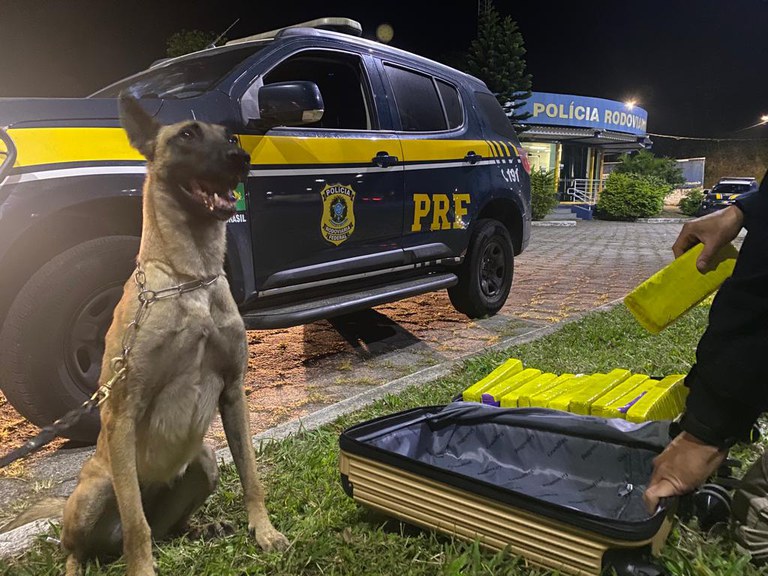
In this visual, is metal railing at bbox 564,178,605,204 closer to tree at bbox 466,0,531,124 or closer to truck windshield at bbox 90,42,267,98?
tree at bbox 466,0,531,124

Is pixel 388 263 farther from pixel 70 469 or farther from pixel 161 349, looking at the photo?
pixel 161 349

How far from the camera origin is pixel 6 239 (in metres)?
2.38

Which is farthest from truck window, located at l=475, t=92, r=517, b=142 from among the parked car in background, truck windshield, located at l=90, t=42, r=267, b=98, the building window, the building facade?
the building window

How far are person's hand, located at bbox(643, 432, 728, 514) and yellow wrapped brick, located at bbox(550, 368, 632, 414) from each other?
0.81 meters

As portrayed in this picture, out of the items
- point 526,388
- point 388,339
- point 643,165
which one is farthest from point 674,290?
point 643,165

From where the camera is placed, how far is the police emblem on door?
3.72m

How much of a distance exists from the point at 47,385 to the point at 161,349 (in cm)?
118

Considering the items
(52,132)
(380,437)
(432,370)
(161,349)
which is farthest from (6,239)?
(432,370)

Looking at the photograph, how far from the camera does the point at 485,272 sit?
5.61m

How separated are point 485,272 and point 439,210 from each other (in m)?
1.07

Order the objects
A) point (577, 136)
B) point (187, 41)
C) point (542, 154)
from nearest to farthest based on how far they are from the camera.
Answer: point (187, 41) → point (577, 136) → point (542, 154)

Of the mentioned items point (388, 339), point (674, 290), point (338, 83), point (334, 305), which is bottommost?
point (388, 339)

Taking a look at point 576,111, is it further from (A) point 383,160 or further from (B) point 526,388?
(B) point 526,388

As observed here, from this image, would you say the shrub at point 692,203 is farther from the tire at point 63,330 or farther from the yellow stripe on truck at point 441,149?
the tire at point 63,330
